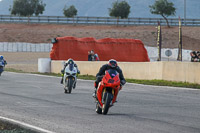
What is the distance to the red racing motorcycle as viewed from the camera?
11977 mm

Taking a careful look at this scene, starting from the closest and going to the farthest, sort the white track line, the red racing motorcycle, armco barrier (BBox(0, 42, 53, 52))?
1. the white track line
2. the red racing motorcycle
3. armco barrier (BBox(0, 42, 53, 52))

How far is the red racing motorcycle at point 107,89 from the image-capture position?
11977 mm

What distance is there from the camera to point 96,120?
11.0 meters

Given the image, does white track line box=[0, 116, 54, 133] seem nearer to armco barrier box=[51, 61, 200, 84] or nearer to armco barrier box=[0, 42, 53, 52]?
armco barrier box=[51, 61, 200, 84]

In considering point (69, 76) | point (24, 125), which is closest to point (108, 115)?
point (24, 125)

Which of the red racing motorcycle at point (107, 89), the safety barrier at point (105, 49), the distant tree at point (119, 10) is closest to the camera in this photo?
the red racing motorcycle at point (107, 89)

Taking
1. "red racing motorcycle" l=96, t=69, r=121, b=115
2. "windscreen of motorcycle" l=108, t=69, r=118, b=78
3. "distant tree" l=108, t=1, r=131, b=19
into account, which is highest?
"distant tree" l=108, t=1, r=131, b=19

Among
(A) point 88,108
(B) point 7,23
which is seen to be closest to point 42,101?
(A) point 88,108

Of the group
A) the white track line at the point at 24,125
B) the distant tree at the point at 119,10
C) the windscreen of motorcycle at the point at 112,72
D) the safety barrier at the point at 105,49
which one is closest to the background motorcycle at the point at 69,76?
the windscreen of motorcycle at the point at 112,72

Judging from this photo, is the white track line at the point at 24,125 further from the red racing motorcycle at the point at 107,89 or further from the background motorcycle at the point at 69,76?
the background motorcycle at the point at 69,76

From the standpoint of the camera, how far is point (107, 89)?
39.8 ft

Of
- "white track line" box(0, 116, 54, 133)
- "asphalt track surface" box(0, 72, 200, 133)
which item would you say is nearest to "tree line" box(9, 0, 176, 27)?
"asphalt track surface" box(0, 72, 200, 133)

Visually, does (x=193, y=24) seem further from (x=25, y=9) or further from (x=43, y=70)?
(x=43, y=70)

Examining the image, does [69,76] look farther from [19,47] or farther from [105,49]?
[19,47]
